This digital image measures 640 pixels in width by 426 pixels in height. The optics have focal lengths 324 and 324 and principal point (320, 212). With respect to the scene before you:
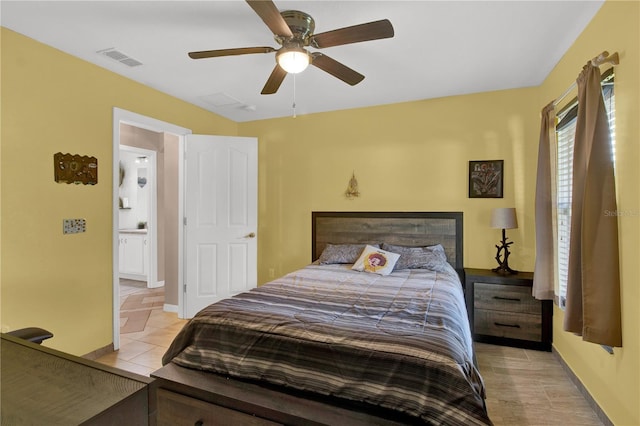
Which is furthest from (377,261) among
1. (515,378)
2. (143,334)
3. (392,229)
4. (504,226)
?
(143,334)

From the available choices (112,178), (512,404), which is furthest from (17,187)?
(512,404)

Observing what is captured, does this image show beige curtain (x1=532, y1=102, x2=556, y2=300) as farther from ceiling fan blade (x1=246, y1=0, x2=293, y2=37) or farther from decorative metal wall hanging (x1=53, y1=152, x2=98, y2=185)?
decorative metal wall hanging (x1=53, y1=152, x2=98, y2=185)

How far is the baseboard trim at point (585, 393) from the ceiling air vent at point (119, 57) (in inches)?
168

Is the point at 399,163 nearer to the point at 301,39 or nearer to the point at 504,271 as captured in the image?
the point at 504,271

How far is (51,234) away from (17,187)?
1.36 ft

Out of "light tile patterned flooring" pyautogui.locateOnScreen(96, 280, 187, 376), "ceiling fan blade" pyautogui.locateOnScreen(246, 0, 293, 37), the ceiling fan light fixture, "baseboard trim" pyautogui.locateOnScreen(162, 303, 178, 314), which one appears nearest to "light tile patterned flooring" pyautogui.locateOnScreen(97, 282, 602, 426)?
"light tile patterned flooring" pyautogui.locateOnScreen(96, 280, 187, 376)

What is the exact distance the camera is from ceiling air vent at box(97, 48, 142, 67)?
2.62 metres

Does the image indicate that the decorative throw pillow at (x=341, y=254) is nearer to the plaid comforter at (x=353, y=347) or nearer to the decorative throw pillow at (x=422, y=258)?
the decorative throw pillow at (x=422, y=258)

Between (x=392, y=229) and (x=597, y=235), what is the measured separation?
209cm

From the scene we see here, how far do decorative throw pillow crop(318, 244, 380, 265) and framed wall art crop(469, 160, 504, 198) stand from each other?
123cm

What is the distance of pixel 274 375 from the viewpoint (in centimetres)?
164

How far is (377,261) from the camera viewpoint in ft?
10.5

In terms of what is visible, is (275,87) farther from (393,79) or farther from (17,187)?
(17,187)

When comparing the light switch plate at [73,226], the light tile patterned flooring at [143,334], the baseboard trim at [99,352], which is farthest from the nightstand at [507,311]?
the light switch plate at [73,226]
